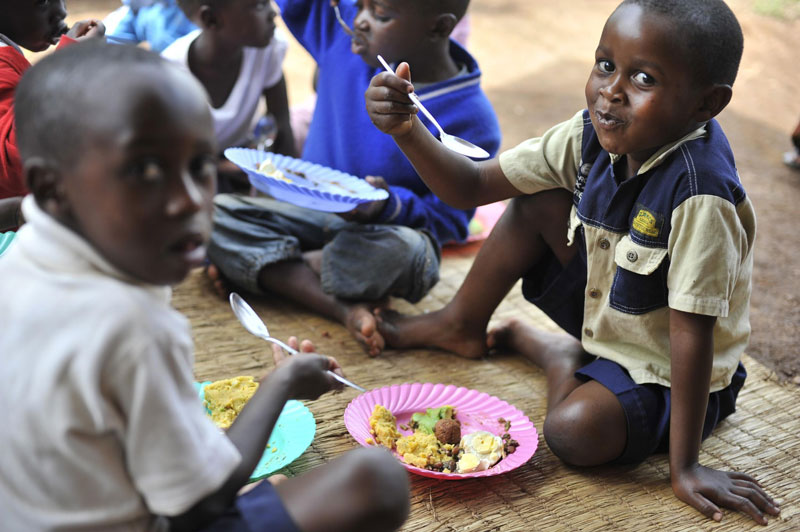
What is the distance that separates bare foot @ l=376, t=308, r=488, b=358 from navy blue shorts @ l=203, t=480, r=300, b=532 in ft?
2.90

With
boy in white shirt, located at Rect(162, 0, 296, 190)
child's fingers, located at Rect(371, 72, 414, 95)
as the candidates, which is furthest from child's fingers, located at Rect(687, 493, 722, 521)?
boy in white shirt, located at Rect(162, 0, 296, 190)

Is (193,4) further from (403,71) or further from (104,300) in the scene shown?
(104,300)

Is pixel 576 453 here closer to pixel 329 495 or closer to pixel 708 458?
pixel 708 458

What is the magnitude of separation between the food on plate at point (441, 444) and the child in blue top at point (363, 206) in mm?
331

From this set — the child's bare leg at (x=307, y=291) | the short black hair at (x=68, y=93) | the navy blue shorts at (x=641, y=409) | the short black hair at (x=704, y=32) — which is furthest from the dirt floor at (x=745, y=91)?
the short black hair at (x=68, y=93)

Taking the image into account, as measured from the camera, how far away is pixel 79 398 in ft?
2.44

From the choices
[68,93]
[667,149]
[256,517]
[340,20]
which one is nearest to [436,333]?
[667,149]

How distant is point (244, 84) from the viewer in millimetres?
2299

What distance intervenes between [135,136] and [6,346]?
0.76 ft

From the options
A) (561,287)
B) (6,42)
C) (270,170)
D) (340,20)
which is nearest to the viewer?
(6,42)

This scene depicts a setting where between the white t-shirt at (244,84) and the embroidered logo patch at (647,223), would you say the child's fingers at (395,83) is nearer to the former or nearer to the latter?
the embroidered logo patch at (647,223)

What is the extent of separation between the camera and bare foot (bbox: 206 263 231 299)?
6.44ft

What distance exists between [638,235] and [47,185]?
0.93m

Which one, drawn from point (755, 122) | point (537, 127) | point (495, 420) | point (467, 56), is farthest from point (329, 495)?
point (755, 122)
